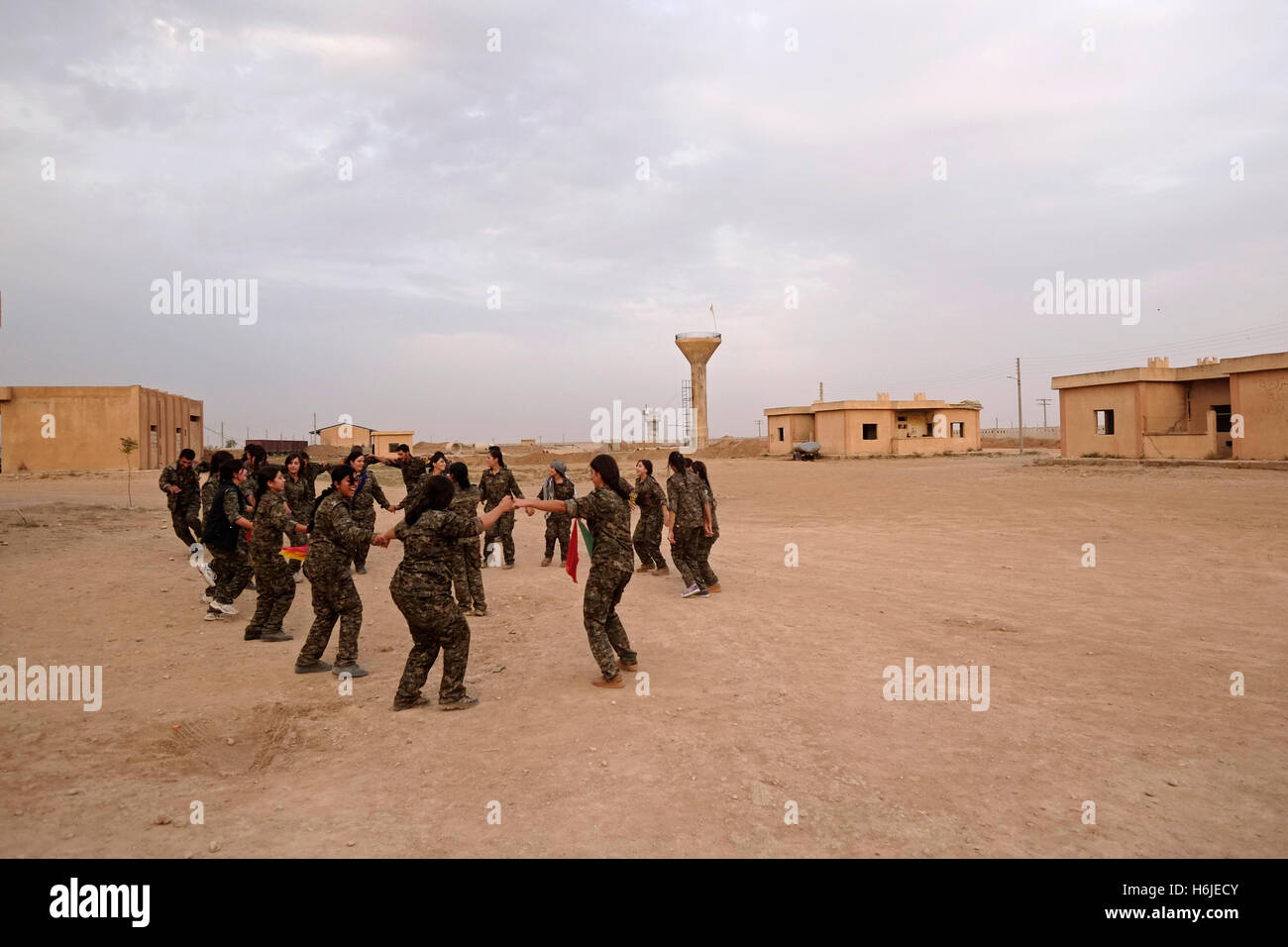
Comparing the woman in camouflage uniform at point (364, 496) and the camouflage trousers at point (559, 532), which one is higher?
the woman in camouflage uniform at point (364, 496)

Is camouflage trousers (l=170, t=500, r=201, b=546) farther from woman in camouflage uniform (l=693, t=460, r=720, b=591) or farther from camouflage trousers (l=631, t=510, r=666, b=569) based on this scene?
woman in camouflage uniform (l=693, t=460, r=720, b=591)

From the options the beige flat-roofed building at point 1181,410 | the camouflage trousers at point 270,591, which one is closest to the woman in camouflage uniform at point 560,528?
the camouflage trousers at point 270,591

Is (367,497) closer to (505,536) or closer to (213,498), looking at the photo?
(213,498)

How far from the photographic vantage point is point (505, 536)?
11773 mm

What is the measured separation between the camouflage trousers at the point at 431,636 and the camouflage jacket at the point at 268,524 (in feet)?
8.03

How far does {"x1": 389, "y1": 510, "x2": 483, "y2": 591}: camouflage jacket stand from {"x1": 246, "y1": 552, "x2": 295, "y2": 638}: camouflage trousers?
2780 millimetres

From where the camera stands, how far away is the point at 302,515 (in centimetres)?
1010

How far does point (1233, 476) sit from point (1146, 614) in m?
17.2

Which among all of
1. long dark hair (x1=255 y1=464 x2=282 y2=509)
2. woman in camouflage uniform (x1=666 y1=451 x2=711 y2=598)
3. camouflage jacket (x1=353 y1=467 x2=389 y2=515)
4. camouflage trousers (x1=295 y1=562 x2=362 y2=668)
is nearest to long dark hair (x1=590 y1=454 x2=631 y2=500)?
camouflage trousers (x1=295 y1=562 x2=362 y2=668)

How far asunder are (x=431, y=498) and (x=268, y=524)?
9.33ft

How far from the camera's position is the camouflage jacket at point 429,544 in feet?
17.4

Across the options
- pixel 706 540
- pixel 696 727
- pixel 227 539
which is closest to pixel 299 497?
pixel 227 539

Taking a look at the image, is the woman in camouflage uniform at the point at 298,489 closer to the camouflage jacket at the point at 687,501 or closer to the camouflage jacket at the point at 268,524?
the camouflage jacket at the point at 268,524
